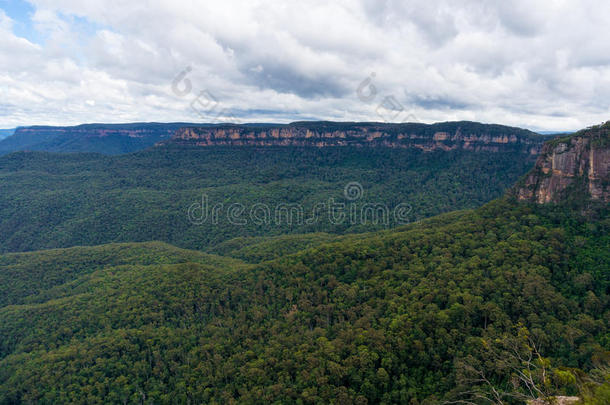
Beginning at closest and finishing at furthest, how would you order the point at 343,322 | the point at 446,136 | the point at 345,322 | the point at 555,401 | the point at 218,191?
the point at 555,401
the point at 345,322
the point at 343,322
the point at 218,191
the point at 446,136

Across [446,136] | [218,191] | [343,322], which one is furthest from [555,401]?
[446,136]

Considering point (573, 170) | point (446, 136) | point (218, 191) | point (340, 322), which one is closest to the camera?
point (340, 322)

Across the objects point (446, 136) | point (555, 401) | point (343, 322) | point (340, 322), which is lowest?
point (340, 322)

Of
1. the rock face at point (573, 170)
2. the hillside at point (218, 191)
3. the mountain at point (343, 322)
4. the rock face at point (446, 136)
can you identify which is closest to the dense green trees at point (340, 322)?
the mountain at point (343, 322)

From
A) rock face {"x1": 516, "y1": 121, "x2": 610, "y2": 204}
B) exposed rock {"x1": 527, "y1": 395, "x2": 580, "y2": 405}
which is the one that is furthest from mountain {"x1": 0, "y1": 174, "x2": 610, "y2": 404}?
rock face {"x1": 516, "y1": 121, "x2": 610, "y2": 204}

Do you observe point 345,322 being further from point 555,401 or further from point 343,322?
point 555,401

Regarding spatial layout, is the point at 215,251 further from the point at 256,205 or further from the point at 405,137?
the point at 405,137

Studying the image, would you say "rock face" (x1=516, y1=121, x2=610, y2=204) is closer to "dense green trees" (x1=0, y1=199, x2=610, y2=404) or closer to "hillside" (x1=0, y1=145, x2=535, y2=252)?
"dense green trees" (x1=0, y1=199, x2=610, y2=404)
